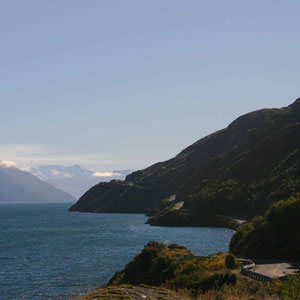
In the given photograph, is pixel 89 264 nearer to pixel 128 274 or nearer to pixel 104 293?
pixel 128 274

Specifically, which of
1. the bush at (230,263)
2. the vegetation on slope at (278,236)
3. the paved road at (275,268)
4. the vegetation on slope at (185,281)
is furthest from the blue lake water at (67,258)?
the vegetation on slope at (278,236)

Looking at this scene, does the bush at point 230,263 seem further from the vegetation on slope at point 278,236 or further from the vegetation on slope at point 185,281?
the vegetation on slope at point 278,236

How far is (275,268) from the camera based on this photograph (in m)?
48.6

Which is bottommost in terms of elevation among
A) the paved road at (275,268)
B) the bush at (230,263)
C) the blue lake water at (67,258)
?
the blue lake water at (67,258)

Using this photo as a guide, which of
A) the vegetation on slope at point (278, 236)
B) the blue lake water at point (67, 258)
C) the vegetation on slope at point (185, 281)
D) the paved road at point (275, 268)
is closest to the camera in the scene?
the vegetation on slope at point (185, 281)

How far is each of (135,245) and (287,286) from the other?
86219 millimetres

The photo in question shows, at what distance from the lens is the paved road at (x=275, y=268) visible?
4522cm

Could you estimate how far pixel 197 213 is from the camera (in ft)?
557

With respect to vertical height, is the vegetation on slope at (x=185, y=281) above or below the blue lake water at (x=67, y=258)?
above

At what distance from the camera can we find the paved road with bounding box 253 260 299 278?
148 feet

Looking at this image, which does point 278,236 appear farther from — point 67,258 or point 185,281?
point 67,258

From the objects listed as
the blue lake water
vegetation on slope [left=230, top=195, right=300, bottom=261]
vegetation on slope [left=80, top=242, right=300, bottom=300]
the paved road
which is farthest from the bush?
the blue lake water

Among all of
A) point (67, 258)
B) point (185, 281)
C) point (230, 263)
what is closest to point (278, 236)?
point (230, 263)

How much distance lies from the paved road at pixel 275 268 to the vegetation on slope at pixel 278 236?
397cm
